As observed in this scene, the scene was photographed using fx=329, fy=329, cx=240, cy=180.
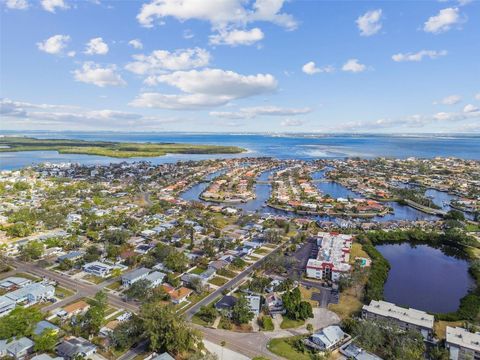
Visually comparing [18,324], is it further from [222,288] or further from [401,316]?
[401,316]

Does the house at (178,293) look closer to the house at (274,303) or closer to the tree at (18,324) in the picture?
the house at (274,303)

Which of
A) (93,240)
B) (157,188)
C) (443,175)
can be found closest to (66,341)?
(93,240)

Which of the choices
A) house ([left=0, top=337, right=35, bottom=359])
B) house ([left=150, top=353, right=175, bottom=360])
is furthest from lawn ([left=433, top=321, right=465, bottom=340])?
house ([left=0, top=337, right=35, bottom=359])

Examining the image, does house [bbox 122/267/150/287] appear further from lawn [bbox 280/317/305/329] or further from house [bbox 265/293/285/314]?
lawn [bbox 280/317/305/329]

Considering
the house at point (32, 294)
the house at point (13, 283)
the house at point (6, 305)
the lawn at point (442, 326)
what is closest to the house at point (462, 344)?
the lawn at point (442, 326)

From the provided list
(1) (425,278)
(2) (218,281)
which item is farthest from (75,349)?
(1) (425,278)
